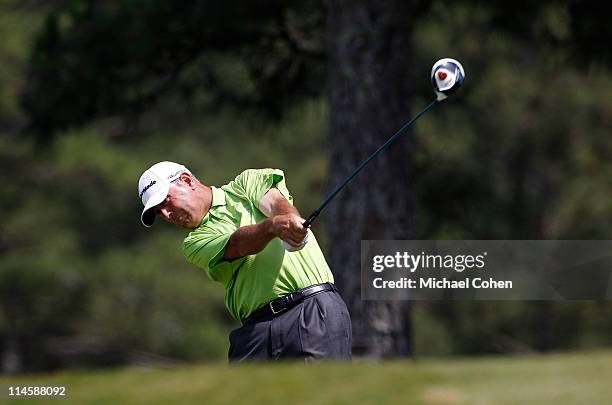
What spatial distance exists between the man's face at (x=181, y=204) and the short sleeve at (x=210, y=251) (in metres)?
0.05

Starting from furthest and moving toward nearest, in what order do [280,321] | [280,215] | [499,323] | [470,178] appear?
1. [499,323]
2. [470,178]
3. [280,321]
4. [280,215]

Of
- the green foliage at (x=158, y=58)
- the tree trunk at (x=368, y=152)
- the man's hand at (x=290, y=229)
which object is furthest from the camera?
the green foliage at (x=158, y=58)

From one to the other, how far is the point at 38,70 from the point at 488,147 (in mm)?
10178

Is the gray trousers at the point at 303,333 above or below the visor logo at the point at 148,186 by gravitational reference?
below

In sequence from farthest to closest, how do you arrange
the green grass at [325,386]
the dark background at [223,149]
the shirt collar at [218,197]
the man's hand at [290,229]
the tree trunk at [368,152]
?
the dark background at [223,149] → the tree trunk at [368,152] → the shirt collar at [218,197] → the green grass at [325,386] → the man's hand at [290,229]

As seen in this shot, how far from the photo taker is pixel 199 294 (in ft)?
65.1

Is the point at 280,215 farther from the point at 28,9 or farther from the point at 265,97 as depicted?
the point at 28,9

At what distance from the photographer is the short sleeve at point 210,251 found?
14.1 feet

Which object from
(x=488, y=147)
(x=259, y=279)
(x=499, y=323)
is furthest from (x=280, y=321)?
(x=499, y=323)

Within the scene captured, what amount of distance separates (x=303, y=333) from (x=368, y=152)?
3308mm

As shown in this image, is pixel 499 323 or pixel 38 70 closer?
pixel 38 70

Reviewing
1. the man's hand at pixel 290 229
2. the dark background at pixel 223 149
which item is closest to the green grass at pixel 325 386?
the man's hand at pixel 290 229

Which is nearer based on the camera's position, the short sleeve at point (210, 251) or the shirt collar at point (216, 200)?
the short sleeve at point (210, 251)

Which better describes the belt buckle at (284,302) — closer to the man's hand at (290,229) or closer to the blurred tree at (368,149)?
the man's hand at (290,229)
